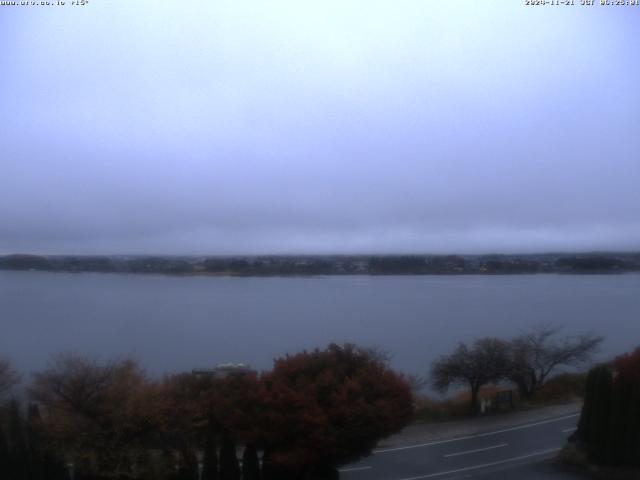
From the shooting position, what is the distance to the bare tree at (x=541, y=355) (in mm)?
13789

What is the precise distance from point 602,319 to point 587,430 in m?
4.59

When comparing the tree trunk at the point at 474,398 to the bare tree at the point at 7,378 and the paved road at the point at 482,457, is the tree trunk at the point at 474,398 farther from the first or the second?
the bare tree at the point at 7,378

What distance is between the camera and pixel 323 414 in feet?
32.6

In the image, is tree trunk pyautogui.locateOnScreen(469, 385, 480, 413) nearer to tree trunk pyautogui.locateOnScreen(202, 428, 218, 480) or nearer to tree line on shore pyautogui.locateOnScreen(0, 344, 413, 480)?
tree line on shore pyautogui.locateOnScreen(0, 344, 413, 480)

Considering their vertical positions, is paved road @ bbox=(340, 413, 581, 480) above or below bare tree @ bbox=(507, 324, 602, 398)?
below

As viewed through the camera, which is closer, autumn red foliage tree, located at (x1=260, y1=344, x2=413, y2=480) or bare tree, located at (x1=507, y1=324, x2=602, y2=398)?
autumn red foliage tree, located at (x1=260, y1=344, x2=413, y2=480)

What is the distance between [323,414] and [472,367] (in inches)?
191

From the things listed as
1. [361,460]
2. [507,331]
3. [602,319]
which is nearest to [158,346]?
[361,460]

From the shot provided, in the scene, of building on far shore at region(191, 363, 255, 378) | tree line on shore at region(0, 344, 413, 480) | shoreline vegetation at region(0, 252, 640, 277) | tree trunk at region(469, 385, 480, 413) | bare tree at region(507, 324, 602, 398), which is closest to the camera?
tree line on shore at region(0, 344, 413, 480)

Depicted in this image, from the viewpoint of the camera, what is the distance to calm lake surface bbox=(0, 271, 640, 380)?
12.7 meters

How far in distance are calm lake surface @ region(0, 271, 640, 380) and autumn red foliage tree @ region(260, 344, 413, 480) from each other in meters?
2.35

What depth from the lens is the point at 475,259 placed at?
45.7 feet

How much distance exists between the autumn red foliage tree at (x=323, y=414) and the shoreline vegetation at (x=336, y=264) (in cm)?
269

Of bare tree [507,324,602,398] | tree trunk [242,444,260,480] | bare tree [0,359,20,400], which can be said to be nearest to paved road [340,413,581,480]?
bare tree [507,324,602,398]
